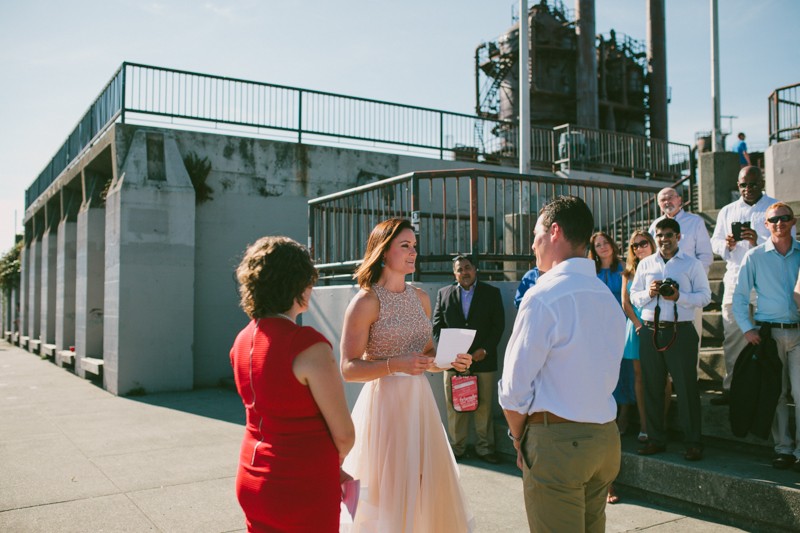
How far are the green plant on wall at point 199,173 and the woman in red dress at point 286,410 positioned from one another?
10.4 meters

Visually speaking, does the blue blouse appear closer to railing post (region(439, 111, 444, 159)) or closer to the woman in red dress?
the woman in red dress

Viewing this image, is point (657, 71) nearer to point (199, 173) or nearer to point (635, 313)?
point (199, 173)

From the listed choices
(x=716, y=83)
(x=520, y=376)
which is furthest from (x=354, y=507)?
(x=716, y=83)

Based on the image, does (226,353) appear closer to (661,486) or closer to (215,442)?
(215,442)

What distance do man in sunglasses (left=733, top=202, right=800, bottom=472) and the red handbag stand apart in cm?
238

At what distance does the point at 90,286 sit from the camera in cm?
1409

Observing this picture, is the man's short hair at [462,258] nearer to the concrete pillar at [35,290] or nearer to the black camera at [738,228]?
the black camera at [738,228]

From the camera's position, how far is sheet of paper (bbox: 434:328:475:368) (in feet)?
10.8

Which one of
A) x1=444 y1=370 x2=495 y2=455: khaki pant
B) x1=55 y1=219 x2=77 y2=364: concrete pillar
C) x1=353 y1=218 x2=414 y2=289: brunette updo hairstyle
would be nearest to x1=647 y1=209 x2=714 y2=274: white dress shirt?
x1=444 y1=370 x2=495 y2=455: khaki pant

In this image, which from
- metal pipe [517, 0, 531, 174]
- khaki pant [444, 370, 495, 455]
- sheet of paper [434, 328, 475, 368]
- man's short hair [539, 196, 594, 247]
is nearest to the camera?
man's short hair [539, 196, 594, 247]

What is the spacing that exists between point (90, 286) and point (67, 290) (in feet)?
13.2

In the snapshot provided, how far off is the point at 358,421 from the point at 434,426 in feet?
1.49

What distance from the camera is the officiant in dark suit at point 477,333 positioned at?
21.5 ft

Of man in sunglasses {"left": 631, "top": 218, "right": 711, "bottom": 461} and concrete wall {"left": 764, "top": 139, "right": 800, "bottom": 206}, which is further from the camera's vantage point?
concrete wall {"left": 764, "top": 139, "right": 800, "bottom": 206}
